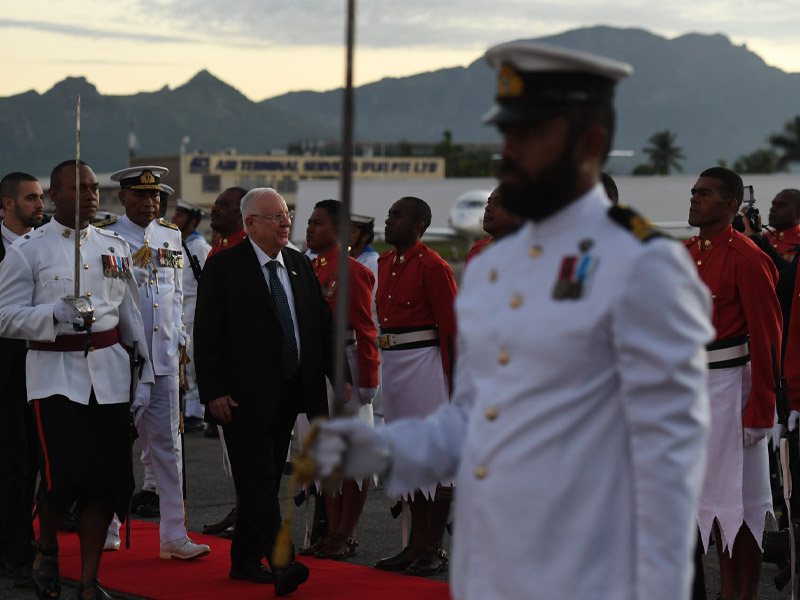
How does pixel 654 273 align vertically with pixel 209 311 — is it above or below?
above

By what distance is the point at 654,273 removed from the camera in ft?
8.68

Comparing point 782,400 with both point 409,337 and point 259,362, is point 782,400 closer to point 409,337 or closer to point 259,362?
point 409,337

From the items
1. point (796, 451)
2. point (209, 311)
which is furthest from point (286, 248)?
point (796, 451)

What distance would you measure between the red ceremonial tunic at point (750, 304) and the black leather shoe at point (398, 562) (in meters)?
2.34

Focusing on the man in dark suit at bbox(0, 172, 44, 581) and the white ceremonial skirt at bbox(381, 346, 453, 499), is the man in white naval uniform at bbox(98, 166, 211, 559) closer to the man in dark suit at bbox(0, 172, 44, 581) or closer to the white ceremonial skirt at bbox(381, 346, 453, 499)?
the man in dark suit at bbox(0, 172, 44, 581)

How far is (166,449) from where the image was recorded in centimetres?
776

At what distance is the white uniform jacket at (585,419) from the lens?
102 inches

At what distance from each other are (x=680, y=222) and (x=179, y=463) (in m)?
52.5

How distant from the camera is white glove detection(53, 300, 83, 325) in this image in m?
6.13

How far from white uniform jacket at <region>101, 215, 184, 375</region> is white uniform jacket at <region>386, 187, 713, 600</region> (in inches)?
202

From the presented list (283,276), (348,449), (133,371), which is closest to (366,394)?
(283,276)

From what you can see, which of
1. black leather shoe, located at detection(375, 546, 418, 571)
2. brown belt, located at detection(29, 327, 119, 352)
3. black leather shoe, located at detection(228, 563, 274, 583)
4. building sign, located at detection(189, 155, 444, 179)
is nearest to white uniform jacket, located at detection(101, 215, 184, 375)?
brown belt, located at detection(29, 327, 119, 352)

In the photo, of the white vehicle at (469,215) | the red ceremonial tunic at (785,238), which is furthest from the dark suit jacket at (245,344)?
the white vehicle at (469,215)

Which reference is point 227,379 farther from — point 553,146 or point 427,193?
point 427,193
